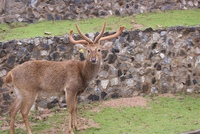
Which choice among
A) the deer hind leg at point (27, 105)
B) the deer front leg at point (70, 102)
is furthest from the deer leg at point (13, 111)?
→ the deer front leg at point (70, 102)

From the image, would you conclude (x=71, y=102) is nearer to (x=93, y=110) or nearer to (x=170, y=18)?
(x=93, y=110)

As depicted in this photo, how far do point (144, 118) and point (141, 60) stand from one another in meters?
1.84

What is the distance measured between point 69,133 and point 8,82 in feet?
5.19

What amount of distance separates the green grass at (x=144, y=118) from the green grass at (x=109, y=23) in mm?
2327

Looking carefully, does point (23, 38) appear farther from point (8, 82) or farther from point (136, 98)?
point (136, 98)

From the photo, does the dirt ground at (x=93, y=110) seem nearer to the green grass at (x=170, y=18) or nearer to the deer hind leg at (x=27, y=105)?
the deer hind leg at (x=27, y=105)

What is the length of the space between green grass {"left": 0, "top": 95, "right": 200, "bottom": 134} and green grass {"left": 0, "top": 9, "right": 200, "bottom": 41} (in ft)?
7.63

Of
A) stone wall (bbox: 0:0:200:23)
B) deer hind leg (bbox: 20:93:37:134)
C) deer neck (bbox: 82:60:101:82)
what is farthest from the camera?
stone wall (bbox: 0:0:200:23)

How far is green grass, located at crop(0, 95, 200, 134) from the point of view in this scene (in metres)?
8.34

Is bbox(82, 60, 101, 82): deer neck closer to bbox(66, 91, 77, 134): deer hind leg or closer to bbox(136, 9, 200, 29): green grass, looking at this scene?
bbox(66, 91, 77, 134): deer hind leg

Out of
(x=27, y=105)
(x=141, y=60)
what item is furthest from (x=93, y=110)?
(x=27, y=105)

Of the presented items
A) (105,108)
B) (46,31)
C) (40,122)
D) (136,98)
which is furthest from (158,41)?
(40,122)

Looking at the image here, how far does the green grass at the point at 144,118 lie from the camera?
834cm

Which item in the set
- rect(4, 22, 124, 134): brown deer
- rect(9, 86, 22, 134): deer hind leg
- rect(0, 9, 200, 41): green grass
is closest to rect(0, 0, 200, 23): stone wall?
rect(0, 9, 200, 41): green grass
